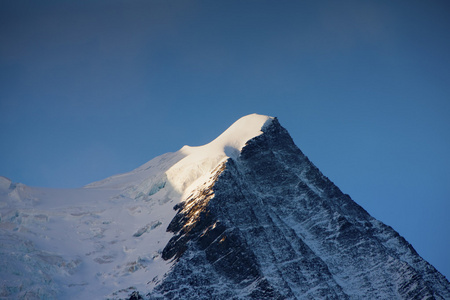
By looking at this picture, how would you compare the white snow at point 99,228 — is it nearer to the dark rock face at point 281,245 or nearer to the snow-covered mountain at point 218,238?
the snow-covered mountain at point 218,238

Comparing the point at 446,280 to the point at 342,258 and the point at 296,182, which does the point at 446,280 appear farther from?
the point at 296,182

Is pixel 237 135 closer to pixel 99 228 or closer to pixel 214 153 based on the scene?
pixel 214 153

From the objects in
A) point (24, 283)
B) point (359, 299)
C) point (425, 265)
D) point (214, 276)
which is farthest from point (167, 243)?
point (425, 265)

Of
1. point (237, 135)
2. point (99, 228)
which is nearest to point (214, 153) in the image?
point (237, 135)

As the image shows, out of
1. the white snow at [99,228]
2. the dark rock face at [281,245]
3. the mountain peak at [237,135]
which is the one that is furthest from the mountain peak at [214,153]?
the dark rock face at [281,245]

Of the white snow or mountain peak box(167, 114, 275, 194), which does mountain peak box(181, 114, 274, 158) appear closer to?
mountain peak box(167, 114, 275, 194)

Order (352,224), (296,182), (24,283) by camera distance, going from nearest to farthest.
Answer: (24,283), (352,224), (296,182)
